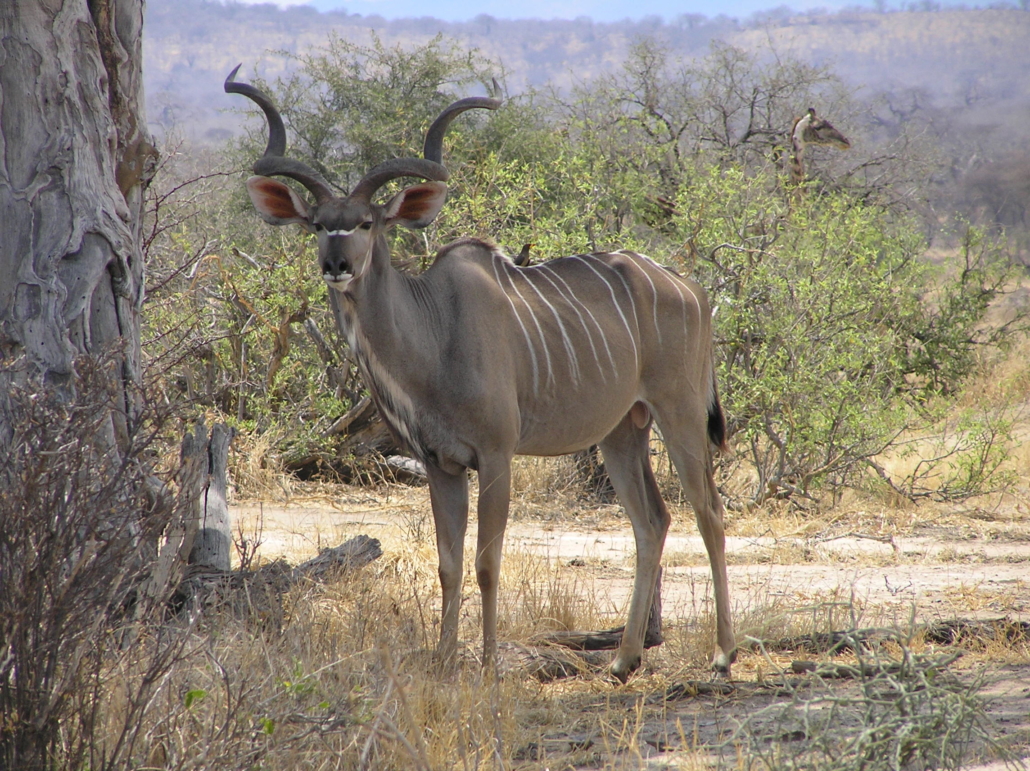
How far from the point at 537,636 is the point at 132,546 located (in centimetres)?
198

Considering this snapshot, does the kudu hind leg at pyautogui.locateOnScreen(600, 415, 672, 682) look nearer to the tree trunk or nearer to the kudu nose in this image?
the kudu nose

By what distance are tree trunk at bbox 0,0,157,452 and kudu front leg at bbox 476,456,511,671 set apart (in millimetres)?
1121

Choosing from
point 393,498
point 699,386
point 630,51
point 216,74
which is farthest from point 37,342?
point 216,74

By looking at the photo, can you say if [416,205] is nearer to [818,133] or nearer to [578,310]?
[578,310]

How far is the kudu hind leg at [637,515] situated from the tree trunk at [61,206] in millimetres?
1800

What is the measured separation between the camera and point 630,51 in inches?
557

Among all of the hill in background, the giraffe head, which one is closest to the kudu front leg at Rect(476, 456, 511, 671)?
the giraffe head

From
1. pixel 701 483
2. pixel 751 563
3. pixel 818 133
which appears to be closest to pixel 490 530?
pixel 701 483

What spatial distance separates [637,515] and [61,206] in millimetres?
2241

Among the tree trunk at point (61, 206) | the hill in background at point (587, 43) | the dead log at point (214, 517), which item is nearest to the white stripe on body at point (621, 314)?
the dead log at point (214, 517)

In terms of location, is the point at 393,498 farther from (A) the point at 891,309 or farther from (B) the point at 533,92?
(B) the point at 533,92

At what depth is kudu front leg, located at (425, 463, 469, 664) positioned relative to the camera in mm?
3561

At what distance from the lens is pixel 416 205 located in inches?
144

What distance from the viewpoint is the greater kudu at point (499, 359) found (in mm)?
3453
